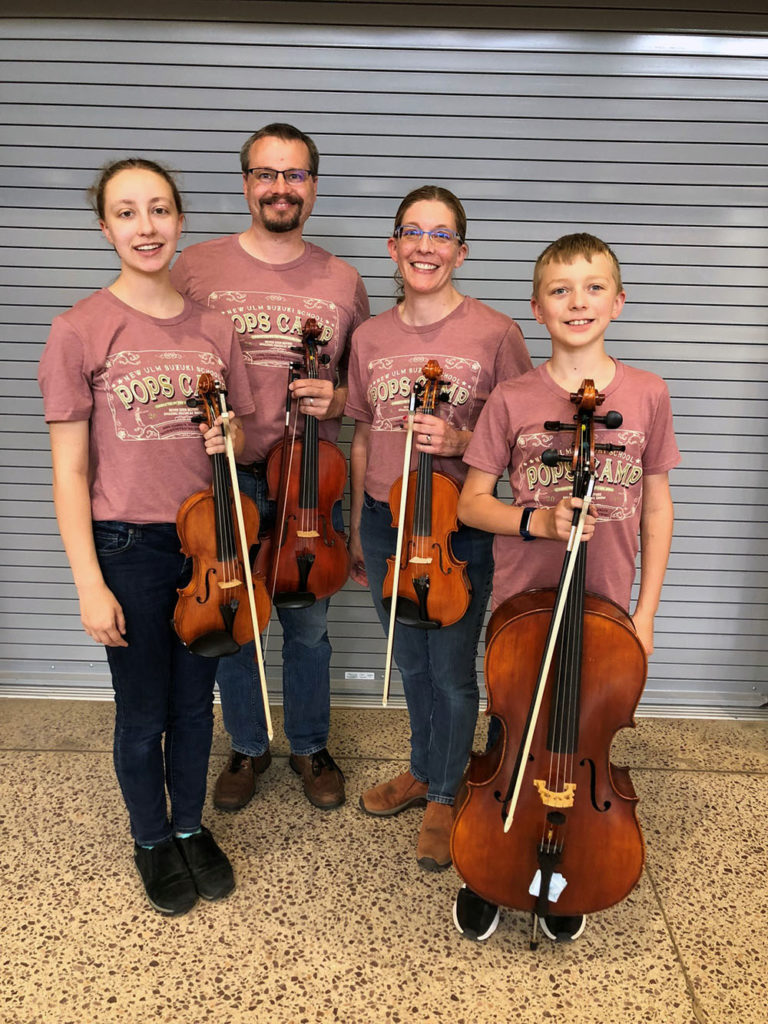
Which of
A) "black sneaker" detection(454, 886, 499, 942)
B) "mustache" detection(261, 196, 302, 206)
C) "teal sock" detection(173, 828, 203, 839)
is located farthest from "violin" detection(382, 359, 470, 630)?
"teal sock" detection(173, 828, 203, 839)

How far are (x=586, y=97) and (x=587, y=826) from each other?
7.64 ft

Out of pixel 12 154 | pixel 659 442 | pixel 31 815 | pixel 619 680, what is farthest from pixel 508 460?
pixel 12 154

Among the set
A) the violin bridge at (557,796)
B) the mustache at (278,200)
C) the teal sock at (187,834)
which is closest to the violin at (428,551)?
the violin bridge at (557,796)

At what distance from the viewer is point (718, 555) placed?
2838 millimetres

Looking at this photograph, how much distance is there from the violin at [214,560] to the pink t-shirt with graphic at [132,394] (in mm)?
52

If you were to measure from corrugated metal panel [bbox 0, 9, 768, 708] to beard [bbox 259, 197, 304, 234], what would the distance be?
77 centimetres

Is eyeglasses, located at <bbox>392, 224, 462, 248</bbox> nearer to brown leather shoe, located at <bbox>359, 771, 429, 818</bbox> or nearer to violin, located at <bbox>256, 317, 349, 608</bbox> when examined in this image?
violin, located at <bbox>256, 317, 349, 608</bbox>

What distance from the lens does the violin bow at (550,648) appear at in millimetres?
1414

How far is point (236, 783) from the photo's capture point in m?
2.23

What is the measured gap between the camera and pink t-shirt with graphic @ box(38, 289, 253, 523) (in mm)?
1546

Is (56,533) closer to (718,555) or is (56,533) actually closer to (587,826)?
(587,826)

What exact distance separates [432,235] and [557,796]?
4.29 feet

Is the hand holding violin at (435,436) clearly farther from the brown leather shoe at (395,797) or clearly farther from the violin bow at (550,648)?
the brown leather shoe at (395,797)

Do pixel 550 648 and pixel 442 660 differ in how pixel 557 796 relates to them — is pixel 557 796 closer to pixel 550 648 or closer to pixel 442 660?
pixel 550 648
